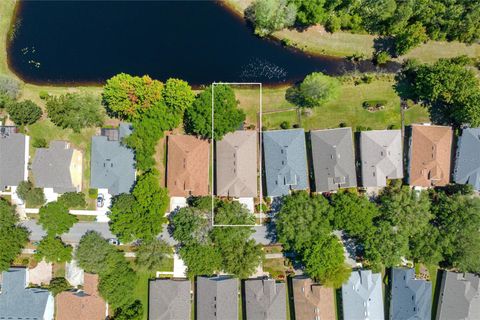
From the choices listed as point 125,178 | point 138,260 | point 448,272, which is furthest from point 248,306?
point 448,272

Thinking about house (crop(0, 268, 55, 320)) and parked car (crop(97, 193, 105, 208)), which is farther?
parked car (crop(97, 193, 105, 208))

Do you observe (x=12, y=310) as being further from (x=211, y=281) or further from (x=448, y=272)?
(x=448, y=272)

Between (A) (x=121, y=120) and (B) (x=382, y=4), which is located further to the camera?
(A) (x=121, y=120)

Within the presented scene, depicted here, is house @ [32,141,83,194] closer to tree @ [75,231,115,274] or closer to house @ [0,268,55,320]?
tree @ [75,231,115,274]

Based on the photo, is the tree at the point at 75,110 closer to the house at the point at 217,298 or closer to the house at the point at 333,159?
the house at the point at 217,298

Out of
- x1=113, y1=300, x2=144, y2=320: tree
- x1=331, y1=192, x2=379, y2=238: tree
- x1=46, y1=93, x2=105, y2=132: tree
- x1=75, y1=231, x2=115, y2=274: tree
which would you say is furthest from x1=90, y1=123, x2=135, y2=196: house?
x1=331, y1=192, x2=379, y2=238: tree

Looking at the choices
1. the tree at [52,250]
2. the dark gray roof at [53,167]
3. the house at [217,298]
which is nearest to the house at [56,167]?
the dark gray roof at [53,167]

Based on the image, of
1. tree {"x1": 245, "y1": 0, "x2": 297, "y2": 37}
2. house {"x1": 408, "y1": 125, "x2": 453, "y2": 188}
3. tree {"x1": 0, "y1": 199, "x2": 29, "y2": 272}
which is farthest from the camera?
house {"x1": 408, "y1": 125, "x2": 453, "y2": 188}
